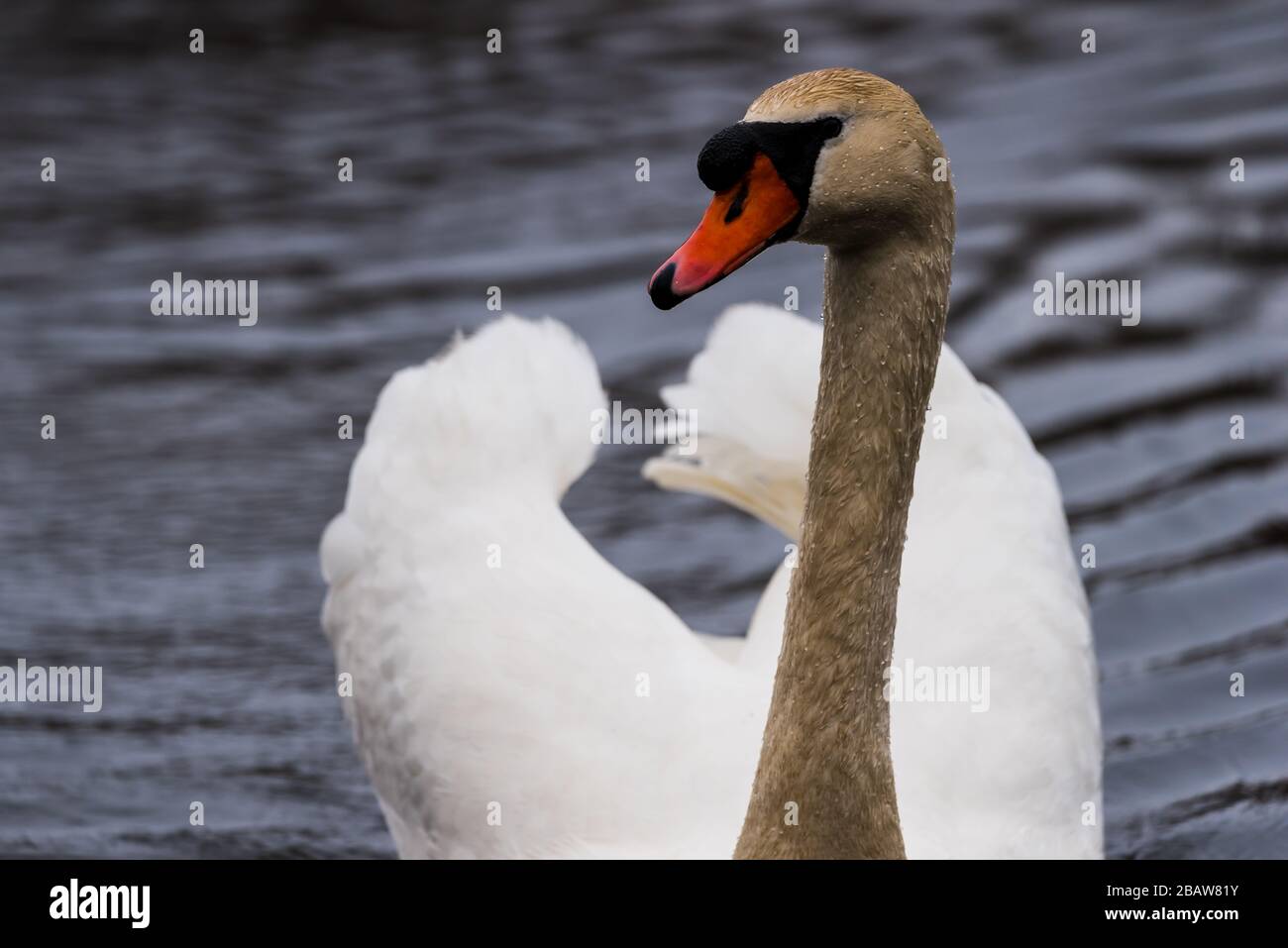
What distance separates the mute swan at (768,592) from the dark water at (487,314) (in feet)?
3.43

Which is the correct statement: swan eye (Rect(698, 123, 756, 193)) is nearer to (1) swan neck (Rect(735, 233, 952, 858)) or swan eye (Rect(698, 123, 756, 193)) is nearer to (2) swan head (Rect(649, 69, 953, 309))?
(2) swan head (Rect(649, 69, 953, 309))

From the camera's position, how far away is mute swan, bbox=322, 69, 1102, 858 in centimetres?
341

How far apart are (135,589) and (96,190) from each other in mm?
3298

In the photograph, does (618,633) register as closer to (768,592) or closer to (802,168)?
(768,592)

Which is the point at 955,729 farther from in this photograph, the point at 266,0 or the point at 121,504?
the point at 266,0

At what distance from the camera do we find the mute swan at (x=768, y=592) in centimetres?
341

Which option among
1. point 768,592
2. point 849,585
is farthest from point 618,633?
point 849,585

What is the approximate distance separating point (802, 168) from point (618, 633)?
1.78 metres

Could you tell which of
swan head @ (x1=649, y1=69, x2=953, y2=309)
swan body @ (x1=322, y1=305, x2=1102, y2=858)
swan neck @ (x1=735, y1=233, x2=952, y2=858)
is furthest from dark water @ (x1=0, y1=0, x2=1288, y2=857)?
swan head @ (x1=649, y1=69, x2=953, y2=309)

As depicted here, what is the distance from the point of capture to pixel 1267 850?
5586mm

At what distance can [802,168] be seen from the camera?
10.8 feet

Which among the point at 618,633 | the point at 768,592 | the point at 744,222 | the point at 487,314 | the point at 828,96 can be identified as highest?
the point at 487,314

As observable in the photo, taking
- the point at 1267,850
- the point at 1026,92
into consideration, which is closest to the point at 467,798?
the point at 1267,850

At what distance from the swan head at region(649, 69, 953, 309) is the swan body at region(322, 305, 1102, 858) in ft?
4.64
